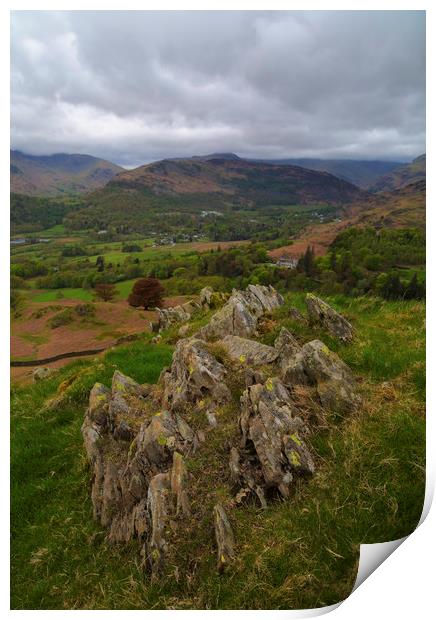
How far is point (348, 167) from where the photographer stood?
9.98m

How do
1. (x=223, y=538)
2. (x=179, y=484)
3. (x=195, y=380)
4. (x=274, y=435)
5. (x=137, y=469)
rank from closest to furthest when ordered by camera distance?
1. (x=223, y=538)
2. (x=179, y=484)
3. (x=274, y=435)
4. (x=137, y=469)
5. (x=195, y=380)

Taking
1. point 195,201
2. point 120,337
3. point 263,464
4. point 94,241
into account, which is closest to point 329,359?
point 263,464

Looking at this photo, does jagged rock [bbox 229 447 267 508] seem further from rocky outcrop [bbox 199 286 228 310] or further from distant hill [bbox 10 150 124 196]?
rocky outcrop [bbox 199 286 228 310]

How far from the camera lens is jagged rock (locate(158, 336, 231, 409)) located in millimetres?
5176

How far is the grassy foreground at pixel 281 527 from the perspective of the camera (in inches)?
136

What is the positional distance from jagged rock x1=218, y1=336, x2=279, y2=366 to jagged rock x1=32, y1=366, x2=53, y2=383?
A: 11.3 feet

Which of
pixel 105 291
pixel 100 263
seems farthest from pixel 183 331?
pixel 100 263

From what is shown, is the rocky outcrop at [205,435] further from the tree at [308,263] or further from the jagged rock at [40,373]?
the tree at [308,263]

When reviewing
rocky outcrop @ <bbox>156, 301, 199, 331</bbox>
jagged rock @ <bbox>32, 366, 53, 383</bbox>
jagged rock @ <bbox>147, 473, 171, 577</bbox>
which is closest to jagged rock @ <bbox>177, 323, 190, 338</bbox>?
rocky outcrop @ <bbox>156, 301, 199, 331</bbox>

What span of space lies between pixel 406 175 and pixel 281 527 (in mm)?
6485

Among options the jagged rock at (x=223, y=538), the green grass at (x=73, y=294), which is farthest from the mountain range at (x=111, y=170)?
the jagged rock at (x=223, y=538)

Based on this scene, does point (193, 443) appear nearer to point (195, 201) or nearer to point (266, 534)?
point (266, 534)

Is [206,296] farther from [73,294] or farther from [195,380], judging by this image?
[195,380]
